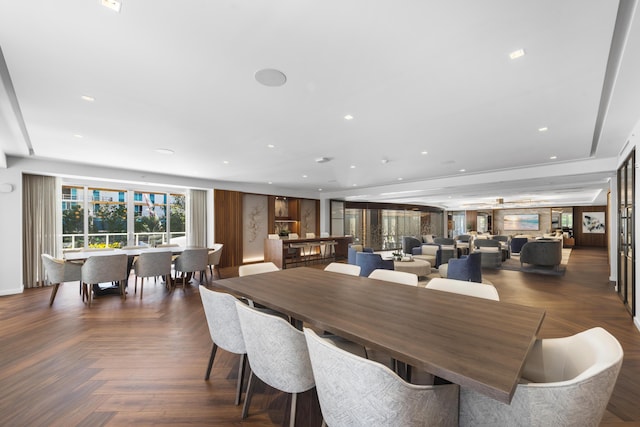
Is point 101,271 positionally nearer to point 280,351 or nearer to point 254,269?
point 254,269

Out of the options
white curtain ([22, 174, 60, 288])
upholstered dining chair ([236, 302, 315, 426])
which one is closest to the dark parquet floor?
upholstered dining chair ([236, 302, 315, 426])

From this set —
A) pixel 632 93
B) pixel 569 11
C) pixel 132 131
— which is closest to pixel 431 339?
pixel 569 11

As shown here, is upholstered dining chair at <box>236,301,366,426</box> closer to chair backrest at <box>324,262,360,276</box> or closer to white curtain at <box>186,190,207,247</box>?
chair backrest at <box>324,262,360,276</box>

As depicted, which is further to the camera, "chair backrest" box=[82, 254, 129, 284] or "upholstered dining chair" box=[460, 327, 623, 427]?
"chair backrest" box=[82, 254, 129, 284]

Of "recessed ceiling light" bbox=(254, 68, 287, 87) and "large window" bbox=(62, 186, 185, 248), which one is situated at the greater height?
"recessed ceiling light" bbox=(254, 68, 287, 87)

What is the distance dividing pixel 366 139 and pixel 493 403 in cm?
349

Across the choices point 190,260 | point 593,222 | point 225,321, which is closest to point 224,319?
point 225,321

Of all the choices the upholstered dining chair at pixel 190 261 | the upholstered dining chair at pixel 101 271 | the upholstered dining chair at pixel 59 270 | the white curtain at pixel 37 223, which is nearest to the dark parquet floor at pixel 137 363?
the upholstered dining chair at pixel 101 271

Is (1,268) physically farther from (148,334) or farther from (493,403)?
(493,403)

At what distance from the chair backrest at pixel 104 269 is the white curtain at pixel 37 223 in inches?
91.8

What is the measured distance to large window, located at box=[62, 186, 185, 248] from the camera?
21.1 feet

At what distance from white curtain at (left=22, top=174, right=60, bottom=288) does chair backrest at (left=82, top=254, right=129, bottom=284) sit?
2.33 meters

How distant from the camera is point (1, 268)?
15.9 feet

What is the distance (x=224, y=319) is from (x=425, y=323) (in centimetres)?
134
